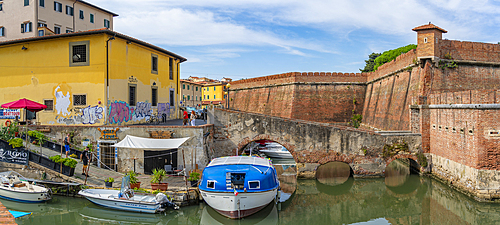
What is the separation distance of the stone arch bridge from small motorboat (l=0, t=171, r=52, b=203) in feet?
25.7

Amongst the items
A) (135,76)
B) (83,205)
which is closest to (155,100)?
Answer: (135,76)

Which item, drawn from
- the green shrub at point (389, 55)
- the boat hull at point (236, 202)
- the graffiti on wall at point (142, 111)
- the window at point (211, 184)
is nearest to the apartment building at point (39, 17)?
the graffiti on wall at point (142, 111)

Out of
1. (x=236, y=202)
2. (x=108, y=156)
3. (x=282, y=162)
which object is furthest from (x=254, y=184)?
(x=282, y=162)

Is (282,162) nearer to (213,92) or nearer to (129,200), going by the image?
(129,200)

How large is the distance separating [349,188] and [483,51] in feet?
41.3

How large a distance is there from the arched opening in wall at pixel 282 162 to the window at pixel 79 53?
9.91 meters

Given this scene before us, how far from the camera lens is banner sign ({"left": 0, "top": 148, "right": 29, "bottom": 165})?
13.7m

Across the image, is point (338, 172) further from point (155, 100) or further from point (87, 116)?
point (87, 116)

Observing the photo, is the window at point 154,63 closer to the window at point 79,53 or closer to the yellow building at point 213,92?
the window at point 79,53

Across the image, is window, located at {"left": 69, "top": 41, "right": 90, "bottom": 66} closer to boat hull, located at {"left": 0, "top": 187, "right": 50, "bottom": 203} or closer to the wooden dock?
boat hull, located at {"left": 0, "top": 187, "right": 50, "bottom": 203}

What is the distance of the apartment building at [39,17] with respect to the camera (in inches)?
939

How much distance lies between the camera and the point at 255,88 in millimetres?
37469

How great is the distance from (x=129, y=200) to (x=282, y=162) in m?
14.0

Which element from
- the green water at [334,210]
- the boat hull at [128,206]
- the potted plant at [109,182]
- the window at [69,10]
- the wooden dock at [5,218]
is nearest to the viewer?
the wooden dock at [5,218]
